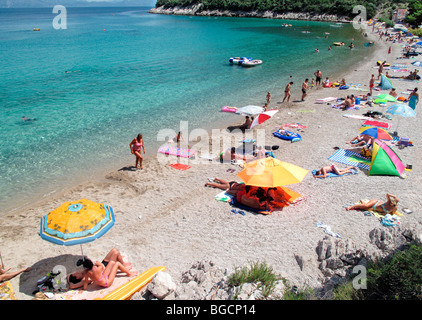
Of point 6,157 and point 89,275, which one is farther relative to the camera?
point 6,157

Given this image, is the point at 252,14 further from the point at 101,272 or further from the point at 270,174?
the point at 101,272

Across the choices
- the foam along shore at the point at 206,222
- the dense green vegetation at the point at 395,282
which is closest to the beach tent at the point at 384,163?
the foam along shore at the point at 206,222

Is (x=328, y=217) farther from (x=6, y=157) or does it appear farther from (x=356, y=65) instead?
(x=356, y=65)

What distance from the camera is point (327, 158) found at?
44.7 feet

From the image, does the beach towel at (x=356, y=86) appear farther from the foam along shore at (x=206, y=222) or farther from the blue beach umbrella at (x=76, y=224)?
the blue beach umbrella at (x=76, y=224)

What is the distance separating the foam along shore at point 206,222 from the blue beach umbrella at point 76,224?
1710 millimetres

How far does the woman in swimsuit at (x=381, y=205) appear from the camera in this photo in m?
9.20

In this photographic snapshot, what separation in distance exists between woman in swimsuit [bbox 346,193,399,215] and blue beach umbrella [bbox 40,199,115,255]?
755cm

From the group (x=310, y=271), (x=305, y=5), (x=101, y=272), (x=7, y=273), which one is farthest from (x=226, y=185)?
(x=305, y=5)

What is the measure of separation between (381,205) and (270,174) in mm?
3561

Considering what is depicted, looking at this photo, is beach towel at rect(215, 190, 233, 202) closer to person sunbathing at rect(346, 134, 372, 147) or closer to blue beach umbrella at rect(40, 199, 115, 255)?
blue beach umbrella at rect(40, 199, 115, 255)

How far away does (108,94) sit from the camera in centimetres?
2672
